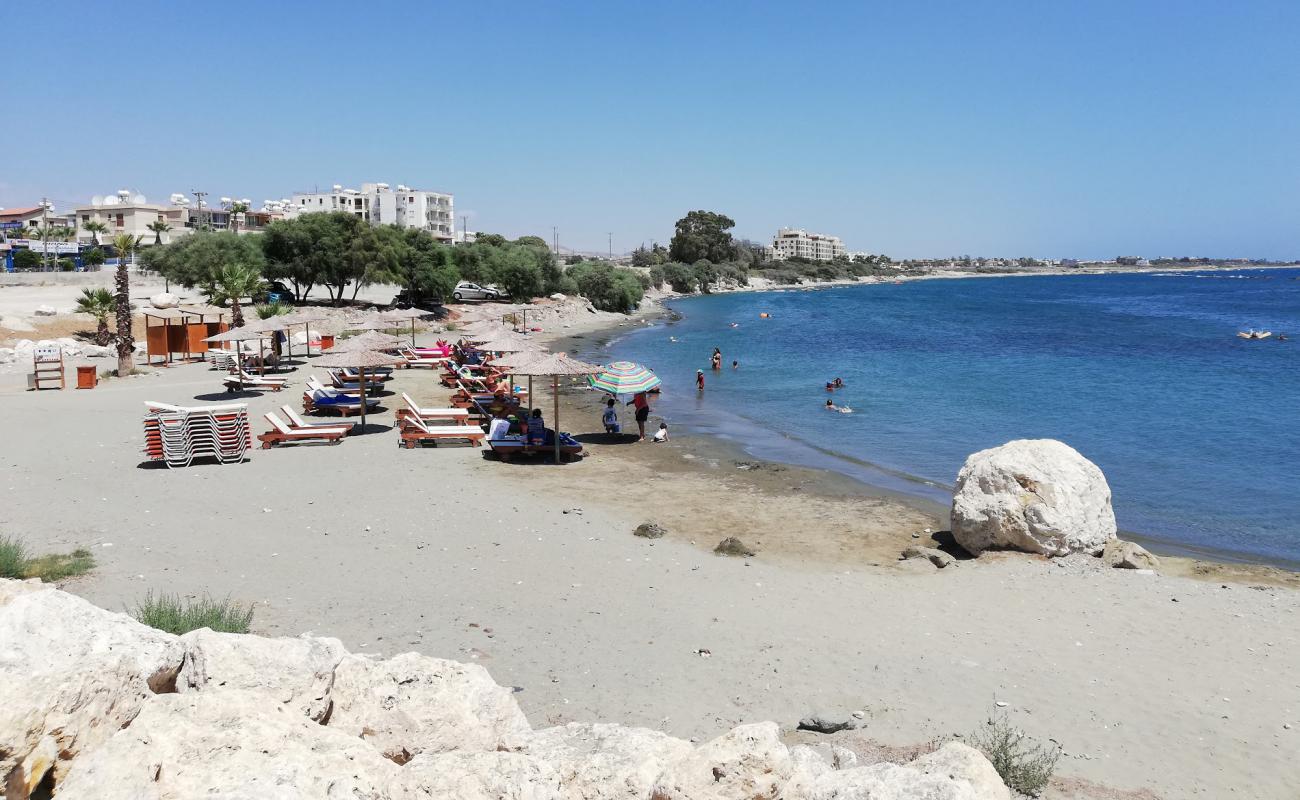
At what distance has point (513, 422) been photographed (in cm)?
1725

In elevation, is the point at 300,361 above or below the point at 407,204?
below

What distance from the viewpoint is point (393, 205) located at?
122562 millimetres

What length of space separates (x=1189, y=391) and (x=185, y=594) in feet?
112

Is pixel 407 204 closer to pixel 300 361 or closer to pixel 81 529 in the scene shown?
pixel 300 361

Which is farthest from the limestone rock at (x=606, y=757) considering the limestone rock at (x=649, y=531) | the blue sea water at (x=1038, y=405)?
the blue sea water at (x=1038, y=405)

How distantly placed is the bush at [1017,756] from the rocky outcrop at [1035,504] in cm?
493

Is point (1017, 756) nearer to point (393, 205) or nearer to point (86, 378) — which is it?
point (86, 378)

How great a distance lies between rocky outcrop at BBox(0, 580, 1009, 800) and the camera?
10.5 feet

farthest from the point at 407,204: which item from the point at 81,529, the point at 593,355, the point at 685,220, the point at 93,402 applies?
the point at 81,529

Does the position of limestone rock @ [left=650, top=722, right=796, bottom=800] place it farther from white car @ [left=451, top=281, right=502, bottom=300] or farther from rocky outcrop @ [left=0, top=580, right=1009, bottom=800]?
white car @ [left=451, top=281, right=502, bottom=300]

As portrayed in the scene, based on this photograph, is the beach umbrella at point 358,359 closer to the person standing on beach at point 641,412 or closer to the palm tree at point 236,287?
the person standing on beach at point 641,412

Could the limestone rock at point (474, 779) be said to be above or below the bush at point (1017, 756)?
above

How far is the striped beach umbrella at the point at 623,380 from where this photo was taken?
16.9 meters

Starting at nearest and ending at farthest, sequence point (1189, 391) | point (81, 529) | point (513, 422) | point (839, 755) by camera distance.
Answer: point (839, 755)
point (81, 529)
point (513, 422)
point (1189, 391)
